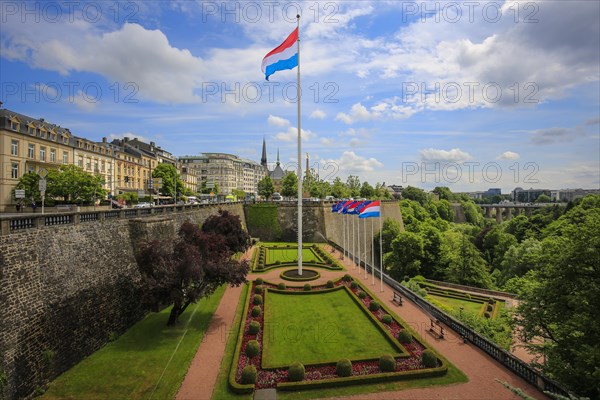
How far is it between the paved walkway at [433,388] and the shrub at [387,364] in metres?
1.43

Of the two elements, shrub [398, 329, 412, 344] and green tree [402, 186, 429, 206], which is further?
green tree [402, 186, 429, 206]

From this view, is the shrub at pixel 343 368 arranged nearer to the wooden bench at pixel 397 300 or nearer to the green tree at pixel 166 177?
the wooden bench at pixel 397 300

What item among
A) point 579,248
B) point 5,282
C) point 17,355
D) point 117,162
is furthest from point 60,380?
point 117,162

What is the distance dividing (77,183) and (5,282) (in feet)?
98.8

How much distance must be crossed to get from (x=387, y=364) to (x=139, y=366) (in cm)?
1260

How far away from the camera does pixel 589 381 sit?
13375 mm

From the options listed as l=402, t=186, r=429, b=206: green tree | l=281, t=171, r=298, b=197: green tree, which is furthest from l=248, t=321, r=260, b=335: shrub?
l=402, t=186, r=429, b=206: green tree

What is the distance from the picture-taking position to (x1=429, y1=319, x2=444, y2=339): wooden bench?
2097cm

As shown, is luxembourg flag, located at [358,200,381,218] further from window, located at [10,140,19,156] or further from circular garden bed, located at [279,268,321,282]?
window, located at [10,140,19,156]

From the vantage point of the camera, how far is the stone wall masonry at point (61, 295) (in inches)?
558

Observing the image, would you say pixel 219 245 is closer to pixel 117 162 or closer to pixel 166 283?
pixel 166 283

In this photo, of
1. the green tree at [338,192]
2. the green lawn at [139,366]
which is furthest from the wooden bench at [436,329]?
the green tree at [338,192]

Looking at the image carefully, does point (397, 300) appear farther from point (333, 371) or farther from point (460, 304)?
point (333, 371)

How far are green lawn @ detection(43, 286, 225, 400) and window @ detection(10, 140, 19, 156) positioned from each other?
3266 cm
